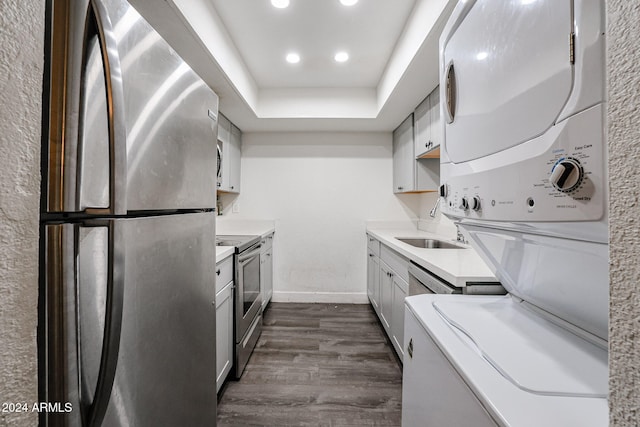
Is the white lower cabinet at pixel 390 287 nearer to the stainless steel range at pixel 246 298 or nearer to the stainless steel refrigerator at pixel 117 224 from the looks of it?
the stainless steel range at pixel 246 298

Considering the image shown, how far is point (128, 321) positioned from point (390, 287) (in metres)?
1.89

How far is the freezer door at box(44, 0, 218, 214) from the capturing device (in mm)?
489

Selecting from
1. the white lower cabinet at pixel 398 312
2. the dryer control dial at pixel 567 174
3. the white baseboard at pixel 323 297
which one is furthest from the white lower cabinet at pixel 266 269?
the dryer control dial at pixel 567 174

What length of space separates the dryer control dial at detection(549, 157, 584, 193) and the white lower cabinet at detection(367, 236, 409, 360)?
1.34 metres

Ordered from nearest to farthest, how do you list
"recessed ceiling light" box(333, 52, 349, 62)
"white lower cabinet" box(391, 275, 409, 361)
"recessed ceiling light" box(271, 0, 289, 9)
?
"recessed ceiling light" box(271, 0, 289, 9)
"white lower cabinet" box(391, 275, 409, 361)
"recessed ceiling light" box(333, 52, 349, 62)

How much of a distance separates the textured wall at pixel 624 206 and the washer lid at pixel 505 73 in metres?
0.16

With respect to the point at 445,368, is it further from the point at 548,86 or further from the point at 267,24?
the point at 267,24

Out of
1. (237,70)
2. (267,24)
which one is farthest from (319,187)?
(267,24)

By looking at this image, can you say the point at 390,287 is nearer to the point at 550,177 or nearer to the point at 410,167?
the point at 410,167

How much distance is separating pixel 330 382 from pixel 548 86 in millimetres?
1949

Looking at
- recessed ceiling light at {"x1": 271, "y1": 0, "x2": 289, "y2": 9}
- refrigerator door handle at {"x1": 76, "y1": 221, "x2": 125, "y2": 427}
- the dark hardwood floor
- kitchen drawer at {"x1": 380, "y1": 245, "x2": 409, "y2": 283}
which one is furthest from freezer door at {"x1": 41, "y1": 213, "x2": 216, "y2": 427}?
recessed ceiling light at {"x1": 271, "y1": 0, "x2": 289, "y2": 9}

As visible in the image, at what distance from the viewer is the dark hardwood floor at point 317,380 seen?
1538 millimetres

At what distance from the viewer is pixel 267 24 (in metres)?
1.92

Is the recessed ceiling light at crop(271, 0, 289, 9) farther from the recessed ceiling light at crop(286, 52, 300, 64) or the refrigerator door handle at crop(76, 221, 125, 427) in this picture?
the refrigerator door handle at crop(76, 221, 125, 427)
